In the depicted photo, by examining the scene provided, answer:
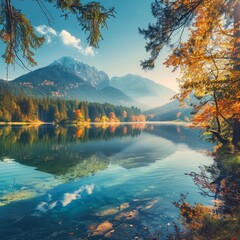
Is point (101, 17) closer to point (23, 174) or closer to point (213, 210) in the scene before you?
point (213, 210)

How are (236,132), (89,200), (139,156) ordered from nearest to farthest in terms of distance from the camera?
(89,200) < (236,132) < (139,156)

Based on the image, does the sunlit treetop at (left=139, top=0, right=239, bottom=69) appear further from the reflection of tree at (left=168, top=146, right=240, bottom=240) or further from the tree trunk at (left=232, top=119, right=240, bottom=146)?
the tree trunk at (left=232, top=119, right=240, bottom=146)

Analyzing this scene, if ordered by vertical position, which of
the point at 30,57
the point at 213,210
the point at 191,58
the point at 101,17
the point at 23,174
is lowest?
the point at 23,174

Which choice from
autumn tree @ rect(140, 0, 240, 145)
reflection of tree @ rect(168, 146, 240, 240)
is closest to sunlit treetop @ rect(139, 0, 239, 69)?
Answer: autumn tree @ rect(140, 0, 240, 145)

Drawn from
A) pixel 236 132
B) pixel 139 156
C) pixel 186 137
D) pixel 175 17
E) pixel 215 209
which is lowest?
pixel 139 156

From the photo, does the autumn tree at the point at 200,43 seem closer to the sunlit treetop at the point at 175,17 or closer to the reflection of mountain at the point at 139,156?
the sunlit treetop at the point at 175,17

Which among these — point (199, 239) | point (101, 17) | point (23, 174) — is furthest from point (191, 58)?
point (23, 174)

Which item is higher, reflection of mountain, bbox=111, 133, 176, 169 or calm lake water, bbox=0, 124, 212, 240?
calm lake water, bbox=0, 124, 212, 240

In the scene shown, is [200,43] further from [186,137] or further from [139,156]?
[186,137]

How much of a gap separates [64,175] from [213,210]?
14.2 m

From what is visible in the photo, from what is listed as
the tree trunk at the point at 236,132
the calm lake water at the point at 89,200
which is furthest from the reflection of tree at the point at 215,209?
the tree trunk at the point at 236,132

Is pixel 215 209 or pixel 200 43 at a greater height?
pixel 200 43

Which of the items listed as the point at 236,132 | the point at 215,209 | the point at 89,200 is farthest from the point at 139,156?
the point at 215,209

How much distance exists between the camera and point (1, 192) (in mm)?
15367
